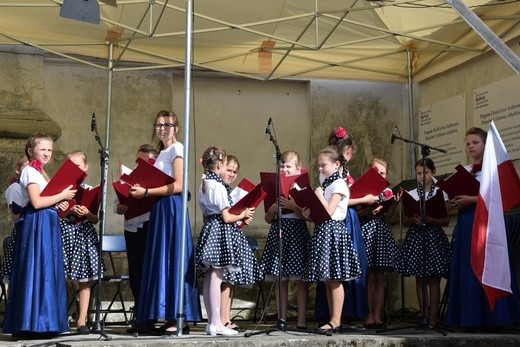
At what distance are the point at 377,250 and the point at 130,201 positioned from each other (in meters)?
2.14

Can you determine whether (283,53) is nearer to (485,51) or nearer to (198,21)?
(198,21)

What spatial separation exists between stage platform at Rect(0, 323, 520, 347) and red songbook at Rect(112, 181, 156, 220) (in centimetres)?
94

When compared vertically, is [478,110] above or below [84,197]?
above

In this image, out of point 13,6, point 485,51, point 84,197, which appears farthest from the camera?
point 485,51

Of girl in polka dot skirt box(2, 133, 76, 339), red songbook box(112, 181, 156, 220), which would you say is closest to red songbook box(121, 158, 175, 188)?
red songbook box(112, 181, 156, 220)

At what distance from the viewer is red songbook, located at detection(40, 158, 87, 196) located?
7.30m

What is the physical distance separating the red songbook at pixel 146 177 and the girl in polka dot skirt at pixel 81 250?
0.75 meters

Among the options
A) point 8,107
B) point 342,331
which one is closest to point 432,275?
point 342,331

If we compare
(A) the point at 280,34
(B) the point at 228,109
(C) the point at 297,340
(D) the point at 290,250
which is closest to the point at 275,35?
(A) the point at 280,34

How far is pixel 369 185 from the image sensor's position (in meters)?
8.05

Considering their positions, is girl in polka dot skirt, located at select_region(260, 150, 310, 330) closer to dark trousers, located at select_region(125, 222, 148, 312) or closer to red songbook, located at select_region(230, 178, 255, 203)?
red songbook, located at select_region(230, 178, 255, 203)

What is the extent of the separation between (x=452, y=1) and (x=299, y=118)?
18.7 feet

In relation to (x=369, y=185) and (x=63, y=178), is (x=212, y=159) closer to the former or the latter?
(x=63, y=178)

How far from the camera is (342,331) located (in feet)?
25.5
